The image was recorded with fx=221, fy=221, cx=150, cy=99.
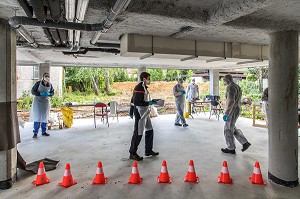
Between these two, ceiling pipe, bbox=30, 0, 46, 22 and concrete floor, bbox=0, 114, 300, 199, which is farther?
concrete floor, bbox=0, 114, 300, 199

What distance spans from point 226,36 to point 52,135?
502cm

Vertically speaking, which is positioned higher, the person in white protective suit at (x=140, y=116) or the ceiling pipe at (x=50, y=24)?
the ceiling pipe at (x=50, y=24)

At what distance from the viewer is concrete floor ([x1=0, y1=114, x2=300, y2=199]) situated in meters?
2.71

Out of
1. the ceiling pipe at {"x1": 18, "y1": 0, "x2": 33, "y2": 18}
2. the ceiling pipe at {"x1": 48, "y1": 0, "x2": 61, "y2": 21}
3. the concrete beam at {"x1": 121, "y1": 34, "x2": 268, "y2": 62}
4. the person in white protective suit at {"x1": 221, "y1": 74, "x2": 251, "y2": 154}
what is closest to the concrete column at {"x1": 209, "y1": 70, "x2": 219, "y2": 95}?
the concrete beam at {"x1": 121, "y1": 34, "x2": 268, "y2": 62}

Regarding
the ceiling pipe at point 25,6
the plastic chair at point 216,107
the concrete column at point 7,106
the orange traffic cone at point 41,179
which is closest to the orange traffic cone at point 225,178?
the orange traffic cone at point 41,179

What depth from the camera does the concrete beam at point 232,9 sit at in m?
2.04

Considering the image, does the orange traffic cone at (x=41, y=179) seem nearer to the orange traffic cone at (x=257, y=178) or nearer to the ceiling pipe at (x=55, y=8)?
the ceiling pipe at (x=55, y=8)

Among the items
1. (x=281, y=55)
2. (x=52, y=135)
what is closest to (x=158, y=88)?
(x=52, y=135)

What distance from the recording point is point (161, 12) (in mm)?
2451

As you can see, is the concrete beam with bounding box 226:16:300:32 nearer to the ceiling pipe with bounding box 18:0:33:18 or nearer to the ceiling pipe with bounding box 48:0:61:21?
the ceiling pipe with bounding box 48:0:61:21

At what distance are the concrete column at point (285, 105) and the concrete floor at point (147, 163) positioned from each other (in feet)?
0.75

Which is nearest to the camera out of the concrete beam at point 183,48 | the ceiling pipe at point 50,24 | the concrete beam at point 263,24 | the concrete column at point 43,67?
the ceiling pipe at point 50,24

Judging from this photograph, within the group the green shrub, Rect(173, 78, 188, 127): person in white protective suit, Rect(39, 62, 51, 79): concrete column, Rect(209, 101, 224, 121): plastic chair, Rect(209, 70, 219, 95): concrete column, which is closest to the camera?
Rect(173, 78, 188, 127): person in white protective suit

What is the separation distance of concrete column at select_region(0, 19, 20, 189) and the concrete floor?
0.25m
